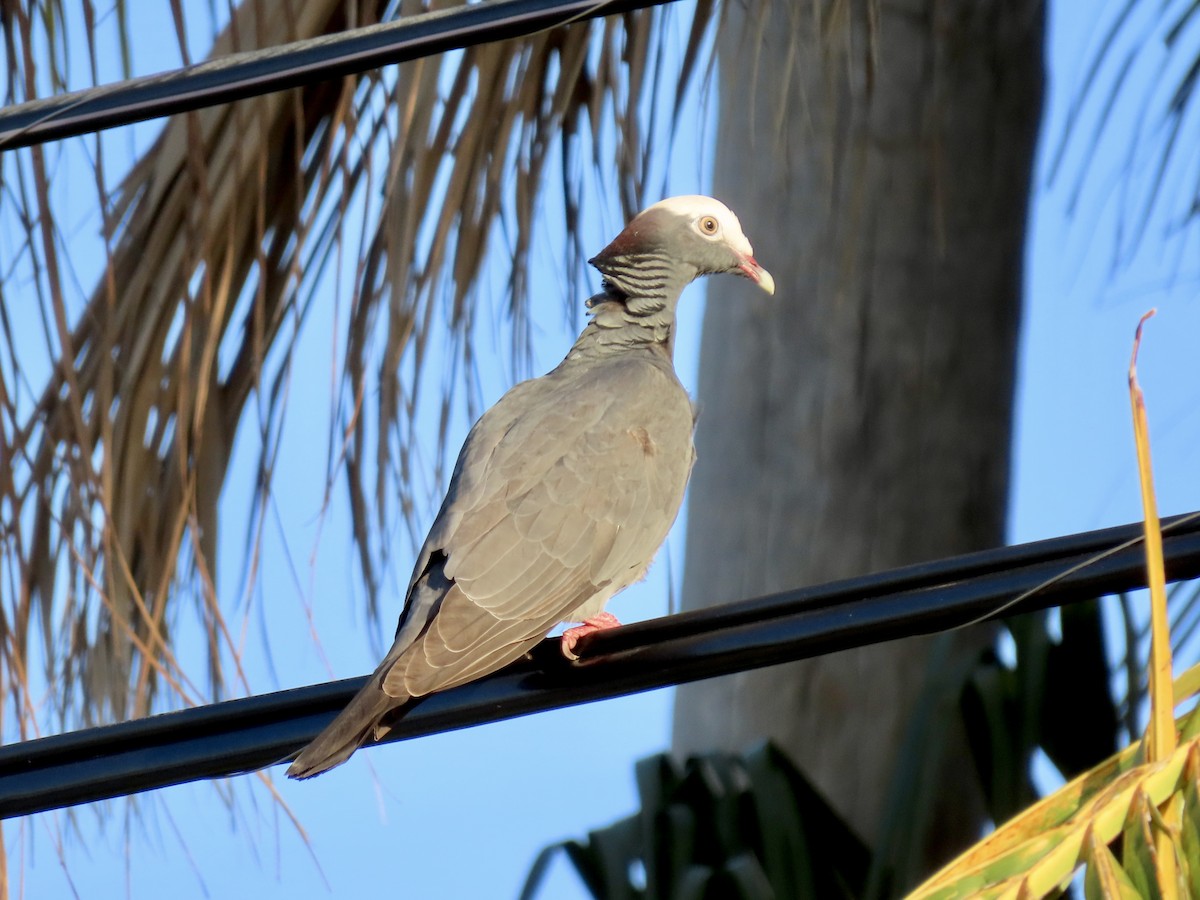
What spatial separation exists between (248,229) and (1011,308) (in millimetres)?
2235

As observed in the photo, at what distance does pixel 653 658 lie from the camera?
1714 millimetres

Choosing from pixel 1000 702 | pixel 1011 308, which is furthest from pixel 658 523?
pixel 1011 308

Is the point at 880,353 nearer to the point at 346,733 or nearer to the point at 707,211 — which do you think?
the point at 707,211

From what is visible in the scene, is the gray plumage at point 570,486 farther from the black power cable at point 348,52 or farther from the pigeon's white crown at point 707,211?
the black power cable at point 348,52

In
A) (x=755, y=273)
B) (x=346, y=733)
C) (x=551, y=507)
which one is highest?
(x=755, y=273)

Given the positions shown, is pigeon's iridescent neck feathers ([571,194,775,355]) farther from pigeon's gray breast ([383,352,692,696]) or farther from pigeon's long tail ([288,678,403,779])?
pigeon's long tail ([288,678,403,779])

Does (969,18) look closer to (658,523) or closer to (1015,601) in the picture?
(658,523)

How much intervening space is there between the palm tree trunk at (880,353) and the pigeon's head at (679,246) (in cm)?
130

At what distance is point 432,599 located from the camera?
218 centimetres

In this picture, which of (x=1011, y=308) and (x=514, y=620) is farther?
(x=1011, y=308)

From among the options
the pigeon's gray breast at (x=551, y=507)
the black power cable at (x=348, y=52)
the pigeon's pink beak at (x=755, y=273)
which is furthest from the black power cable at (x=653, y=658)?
the pigeon's pink beak at (x=755, y=273)

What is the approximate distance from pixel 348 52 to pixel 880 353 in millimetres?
2650

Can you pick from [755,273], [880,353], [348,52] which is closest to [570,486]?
[755,273]

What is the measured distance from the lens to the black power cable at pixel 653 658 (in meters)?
1.53
